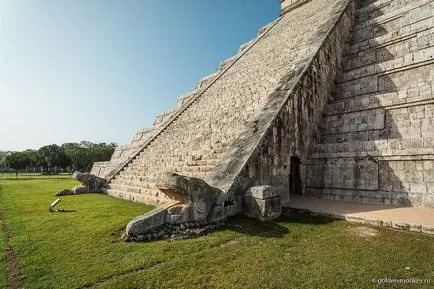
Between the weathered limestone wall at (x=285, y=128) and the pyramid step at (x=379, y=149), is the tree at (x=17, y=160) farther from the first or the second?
the pyramid step at (x=379, y=149)

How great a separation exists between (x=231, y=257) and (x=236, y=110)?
6.85 m

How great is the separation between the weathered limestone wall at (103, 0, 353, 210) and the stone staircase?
0.80 metres

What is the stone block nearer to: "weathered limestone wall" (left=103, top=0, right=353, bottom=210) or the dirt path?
"weathered limestone wall" (left=103, top=0, right=353, bottom=210)

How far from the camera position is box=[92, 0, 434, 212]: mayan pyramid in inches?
289

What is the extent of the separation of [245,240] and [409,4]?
11671mm

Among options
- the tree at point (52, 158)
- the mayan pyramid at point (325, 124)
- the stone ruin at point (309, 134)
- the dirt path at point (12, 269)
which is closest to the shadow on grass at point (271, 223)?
the stone ruin at point (309, 134)

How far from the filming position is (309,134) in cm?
936

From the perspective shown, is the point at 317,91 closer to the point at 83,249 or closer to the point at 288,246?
the point at 288,246

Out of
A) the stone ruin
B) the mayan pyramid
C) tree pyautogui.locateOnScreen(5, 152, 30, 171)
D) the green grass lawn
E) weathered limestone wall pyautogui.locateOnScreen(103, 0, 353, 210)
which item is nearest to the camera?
the green grass lawn

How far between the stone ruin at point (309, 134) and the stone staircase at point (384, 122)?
0.09ft

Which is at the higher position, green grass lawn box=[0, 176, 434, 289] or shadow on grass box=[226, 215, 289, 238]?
shadow on grass box=[226, 215, 289, 238]

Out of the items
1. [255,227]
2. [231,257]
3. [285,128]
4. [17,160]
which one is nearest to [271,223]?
[255,227]

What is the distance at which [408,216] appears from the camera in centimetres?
596

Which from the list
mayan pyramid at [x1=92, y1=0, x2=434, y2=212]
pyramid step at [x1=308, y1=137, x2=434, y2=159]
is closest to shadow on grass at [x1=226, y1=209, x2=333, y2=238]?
mayan pyramid at [x1=92, y1=0, x2=434, y2=212]
